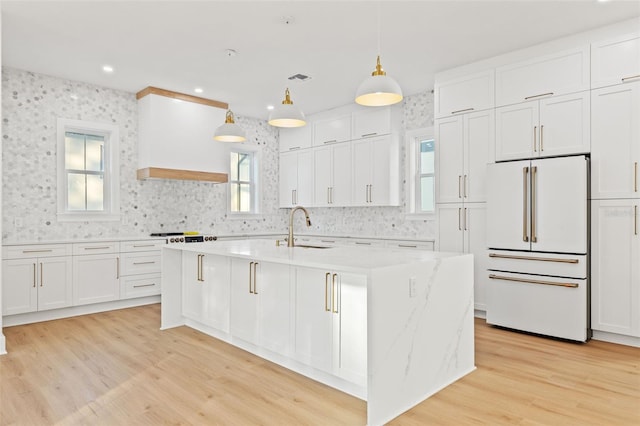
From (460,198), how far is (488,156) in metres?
0.55

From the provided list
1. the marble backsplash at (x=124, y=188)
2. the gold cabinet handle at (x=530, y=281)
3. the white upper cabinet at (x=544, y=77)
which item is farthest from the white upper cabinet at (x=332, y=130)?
the gold cabinet handle at (x=530, y=281)

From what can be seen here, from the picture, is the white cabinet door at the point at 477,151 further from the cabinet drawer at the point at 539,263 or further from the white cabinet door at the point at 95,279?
the white cabinet door at the point at 95,279

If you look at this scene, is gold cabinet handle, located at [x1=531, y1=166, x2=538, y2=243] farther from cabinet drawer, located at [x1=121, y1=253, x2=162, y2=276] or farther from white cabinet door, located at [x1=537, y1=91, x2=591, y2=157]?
cabinet drawer, located at [x1=121, y1=253, x2=162, y2=276]

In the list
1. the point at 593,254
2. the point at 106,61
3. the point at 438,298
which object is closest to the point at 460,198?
the point at 593,254

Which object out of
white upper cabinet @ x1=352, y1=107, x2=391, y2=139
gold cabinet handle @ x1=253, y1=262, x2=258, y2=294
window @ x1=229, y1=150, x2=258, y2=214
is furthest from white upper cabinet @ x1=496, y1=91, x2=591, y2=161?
window @ x1=229, y1=150, x2=258, y2=214

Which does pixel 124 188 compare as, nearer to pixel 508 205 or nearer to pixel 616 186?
pixel 508 205

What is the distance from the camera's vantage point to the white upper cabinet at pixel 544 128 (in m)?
3.81

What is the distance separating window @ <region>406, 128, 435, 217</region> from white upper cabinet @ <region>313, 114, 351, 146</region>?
3.25 ft

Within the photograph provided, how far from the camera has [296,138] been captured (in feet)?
23.2

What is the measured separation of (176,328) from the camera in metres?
4.17

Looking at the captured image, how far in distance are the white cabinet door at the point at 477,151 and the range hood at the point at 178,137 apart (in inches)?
133

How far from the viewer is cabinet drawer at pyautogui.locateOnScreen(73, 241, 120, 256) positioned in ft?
15.5

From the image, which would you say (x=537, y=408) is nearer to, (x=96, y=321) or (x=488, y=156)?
(x=488, y=156)

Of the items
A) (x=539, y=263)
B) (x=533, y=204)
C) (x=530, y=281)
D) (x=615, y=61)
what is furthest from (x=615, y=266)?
(x=615, y=61)
